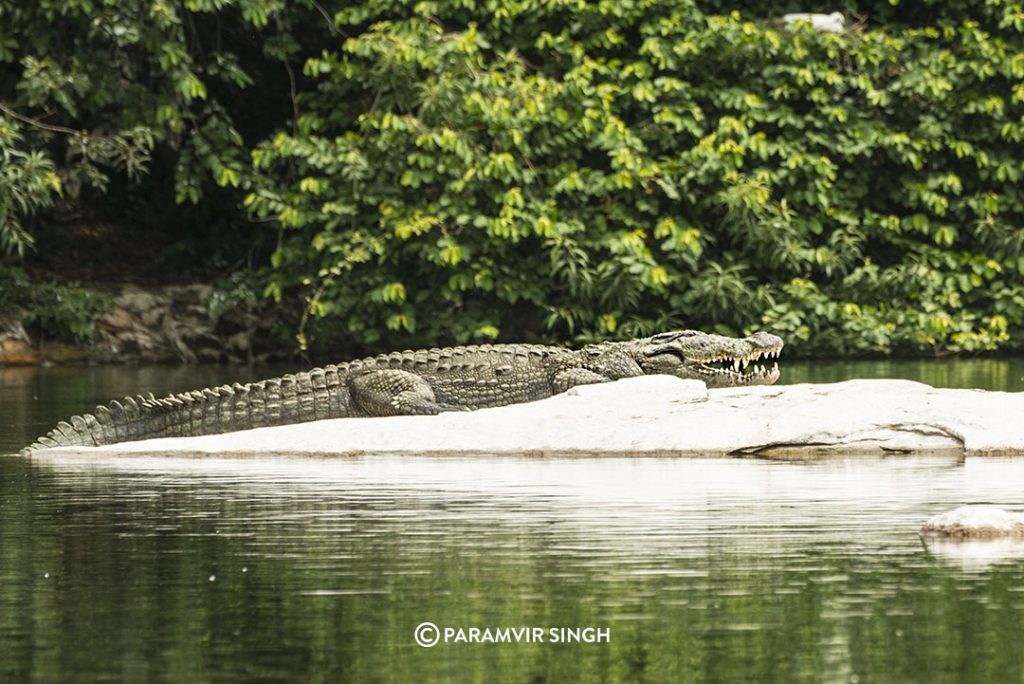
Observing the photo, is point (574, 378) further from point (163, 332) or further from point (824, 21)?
point (163, 332)

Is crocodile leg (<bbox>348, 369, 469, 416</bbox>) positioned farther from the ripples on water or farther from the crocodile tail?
the ripples on water

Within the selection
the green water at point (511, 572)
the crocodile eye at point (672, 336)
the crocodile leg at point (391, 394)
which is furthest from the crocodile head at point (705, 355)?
the green water at point (511, 572)

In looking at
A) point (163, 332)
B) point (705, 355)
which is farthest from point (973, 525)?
point (163, 332)

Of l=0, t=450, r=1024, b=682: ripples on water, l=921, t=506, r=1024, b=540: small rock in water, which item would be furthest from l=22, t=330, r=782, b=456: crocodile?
l=921, t=506, r=1024, b=540: small rock in water

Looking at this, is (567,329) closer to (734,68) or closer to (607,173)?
(607,173)

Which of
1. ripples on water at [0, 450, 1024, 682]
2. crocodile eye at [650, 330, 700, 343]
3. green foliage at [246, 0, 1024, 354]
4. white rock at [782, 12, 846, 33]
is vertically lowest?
ripples on water at [0, 450, 1024, 682]

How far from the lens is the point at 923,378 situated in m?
18.2

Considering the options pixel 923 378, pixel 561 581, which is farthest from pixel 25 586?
pixel 923 378

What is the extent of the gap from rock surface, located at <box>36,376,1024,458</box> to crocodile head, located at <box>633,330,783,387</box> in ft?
6.62

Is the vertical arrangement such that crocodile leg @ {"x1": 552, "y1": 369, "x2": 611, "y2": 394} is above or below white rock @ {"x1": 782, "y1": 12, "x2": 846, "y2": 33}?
below

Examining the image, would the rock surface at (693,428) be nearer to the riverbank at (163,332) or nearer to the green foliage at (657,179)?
the green foliage at (657,179)

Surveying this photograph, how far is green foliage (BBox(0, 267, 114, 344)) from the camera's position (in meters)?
24.9

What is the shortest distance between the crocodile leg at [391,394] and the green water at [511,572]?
2.87 m

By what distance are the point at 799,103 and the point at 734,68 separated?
3.08ft
